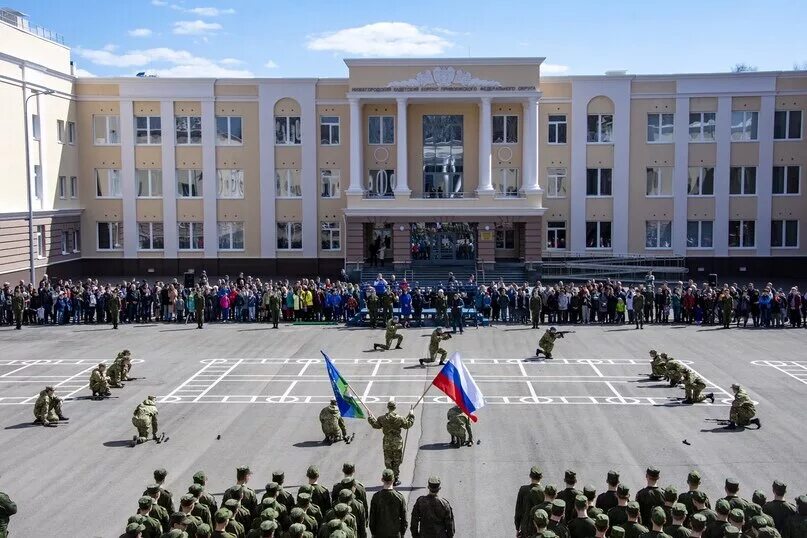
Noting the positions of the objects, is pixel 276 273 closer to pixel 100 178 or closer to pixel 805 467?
pixel 100 178

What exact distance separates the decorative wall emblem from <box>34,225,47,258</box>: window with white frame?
2247 centimetres

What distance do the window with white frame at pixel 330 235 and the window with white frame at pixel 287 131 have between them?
18.3 ft

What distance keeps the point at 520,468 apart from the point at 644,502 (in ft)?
16.3

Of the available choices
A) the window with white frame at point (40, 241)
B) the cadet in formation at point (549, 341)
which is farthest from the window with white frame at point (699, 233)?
the window with white frame at point (40, 241)

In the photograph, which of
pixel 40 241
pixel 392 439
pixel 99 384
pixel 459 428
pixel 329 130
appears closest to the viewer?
pixel 392 439

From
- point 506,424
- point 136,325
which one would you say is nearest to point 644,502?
point 506,424

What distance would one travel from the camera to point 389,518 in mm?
14258

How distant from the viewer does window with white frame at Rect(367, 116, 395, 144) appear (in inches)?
2192

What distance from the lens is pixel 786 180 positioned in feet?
182

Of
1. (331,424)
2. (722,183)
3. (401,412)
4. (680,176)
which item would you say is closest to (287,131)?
(680,176)

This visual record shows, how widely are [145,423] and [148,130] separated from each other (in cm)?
3866

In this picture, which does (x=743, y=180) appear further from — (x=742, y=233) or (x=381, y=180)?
(x=381, y=180)

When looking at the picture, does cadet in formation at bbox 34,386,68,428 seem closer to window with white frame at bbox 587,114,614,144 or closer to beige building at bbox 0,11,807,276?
beige building at bbox 0,11,807,276

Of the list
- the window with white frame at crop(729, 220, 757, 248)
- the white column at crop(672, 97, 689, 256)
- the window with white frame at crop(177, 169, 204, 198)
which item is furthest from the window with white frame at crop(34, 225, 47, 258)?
the window with white frame at crop(729, 220, 757, 248)
